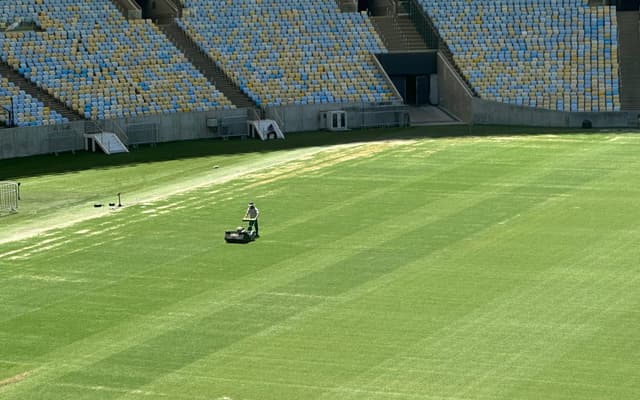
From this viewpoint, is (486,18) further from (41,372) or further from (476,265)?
(41,372)

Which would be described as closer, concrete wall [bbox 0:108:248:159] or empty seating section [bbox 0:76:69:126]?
concrete wall [bbox 0:108:248:159]

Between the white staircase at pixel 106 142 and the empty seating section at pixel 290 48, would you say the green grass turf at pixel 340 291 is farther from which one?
the empty seating section at pixel 290 48

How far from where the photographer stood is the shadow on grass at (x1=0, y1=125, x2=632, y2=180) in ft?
186

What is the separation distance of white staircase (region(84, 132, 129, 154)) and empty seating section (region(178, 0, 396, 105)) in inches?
405

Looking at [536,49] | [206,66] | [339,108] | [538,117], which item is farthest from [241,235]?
[536,49]

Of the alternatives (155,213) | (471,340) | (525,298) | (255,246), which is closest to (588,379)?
(471,340)

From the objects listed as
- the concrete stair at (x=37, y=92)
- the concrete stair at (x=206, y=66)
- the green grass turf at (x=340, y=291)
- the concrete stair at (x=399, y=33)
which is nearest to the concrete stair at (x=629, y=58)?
the concrete stair at (x=399, y=33)

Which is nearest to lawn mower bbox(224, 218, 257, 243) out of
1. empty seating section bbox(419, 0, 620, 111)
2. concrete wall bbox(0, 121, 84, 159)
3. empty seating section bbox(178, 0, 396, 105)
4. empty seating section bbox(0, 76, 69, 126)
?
concrete wall bbox(0, 121, 84, 159)

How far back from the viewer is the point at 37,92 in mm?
62375

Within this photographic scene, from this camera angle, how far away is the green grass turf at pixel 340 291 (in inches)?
1011

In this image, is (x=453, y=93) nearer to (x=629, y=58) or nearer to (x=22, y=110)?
(x=629, y=58)

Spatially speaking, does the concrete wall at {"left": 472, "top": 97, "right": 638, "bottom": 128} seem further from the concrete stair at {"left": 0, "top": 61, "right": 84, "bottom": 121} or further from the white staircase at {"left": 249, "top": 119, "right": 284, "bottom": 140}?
the concrete stair at {"left": 0, "top": 61, "right": 84, "bottom": 121}

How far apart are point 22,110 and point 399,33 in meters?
26.9

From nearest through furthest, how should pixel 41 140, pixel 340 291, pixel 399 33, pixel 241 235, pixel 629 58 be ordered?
pixel 340 291 → pixel 241 235 → pixel 41 140 → pixel 629 58 → pixel 399 33
